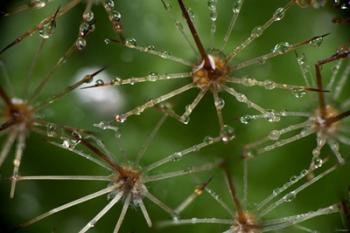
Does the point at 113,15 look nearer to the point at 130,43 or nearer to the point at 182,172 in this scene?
the point at 130,43

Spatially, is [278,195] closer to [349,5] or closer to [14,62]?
[349,5]

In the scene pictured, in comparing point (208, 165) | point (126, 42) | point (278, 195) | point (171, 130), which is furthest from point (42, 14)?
point (278, 195)

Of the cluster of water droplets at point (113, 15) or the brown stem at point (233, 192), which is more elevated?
the cluster of water droplets at point (113, 15)

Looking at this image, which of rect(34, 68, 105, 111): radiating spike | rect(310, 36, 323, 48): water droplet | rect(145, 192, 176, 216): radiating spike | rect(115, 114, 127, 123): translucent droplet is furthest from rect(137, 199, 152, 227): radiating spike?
rect(310, 36, 323, 48): water droplet

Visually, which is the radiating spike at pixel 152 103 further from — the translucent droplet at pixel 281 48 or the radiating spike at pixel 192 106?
the translucent droplet at pixel 281 48

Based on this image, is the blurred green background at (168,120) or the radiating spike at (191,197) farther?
the blurred green background at (168,120)

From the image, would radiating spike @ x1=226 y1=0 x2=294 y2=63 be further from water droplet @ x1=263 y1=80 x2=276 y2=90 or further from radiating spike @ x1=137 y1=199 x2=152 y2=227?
radiating spike @ x1=137 y1=199 x2=152 y2=227

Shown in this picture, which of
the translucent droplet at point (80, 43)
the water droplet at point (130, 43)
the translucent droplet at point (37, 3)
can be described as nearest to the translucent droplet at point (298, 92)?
the water droplet at point (130, 43)
